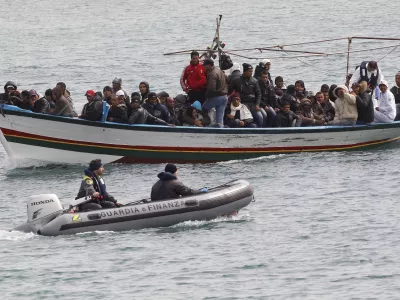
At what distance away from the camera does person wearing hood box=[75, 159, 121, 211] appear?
22156 mm

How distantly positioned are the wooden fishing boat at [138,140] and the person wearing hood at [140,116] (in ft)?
0.54

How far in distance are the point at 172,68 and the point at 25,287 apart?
32.7 m

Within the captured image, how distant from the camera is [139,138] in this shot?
28.7 metres

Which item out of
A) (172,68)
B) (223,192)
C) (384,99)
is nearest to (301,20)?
(172,68)

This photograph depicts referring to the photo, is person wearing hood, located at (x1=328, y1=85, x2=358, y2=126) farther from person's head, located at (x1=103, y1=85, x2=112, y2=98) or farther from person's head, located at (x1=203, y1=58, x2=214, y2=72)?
person's head, located at (x1=103, y1=85, x2=112, y2=98)

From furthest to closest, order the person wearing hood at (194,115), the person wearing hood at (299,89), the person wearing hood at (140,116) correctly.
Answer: the person wearing hood at (299,89) → the person wearing hood at (194,115) → the person wearing hood at (140,116)

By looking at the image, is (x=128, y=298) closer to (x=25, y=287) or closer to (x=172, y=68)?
(x=25, y=287)

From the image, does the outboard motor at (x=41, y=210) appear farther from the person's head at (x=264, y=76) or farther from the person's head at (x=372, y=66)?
the person's head at (x=372, y=66)

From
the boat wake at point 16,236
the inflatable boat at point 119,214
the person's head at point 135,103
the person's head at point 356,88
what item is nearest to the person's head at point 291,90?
the person's head at point 356,88

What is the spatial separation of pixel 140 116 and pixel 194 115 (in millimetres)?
1370

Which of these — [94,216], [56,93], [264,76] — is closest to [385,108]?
[264,76]

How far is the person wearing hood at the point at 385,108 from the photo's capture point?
29547 millimetres

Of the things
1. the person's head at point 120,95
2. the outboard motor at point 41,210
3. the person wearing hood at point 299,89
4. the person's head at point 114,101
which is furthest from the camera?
the person wearing hood at point 299,89

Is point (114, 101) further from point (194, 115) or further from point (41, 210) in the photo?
point (41, 210)
